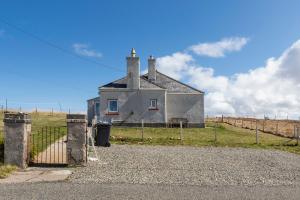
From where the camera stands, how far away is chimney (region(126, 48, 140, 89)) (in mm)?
39312

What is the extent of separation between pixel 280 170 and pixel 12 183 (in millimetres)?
8933

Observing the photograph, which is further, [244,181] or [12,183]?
[244,181]

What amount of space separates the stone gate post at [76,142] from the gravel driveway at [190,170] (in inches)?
19.0

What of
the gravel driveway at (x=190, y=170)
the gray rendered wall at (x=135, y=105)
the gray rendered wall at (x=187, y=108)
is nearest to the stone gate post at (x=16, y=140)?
the gravel driveway at (x=190, y=170)

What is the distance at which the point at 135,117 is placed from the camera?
131ft

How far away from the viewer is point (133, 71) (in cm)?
3938

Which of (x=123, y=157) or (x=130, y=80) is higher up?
(x=130, y=80)

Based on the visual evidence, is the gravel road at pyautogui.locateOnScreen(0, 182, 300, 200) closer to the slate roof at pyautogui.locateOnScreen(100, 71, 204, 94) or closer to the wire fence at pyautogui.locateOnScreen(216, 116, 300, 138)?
the wire fence at pyautogui.locateOnScreen(216, 116, 300, 138)

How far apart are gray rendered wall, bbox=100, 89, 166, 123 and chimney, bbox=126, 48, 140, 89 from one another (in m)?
0.64

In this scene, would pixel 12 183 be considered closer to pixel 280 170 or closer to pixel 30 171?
pixel 30 171

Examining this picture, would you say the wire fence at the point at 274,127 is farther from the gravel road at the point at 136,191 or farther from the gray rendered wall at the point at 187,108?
the gravel road at the point at 136,191

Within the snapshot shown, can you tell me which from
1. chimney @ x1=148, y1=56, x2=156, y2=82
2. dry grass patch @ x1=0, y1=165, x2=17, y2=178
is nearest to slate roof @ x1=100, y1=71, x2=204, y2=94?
chimney @ x1=148, y1=56, x2=156, y2=82

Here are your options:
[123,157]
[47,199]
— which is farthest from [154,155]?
[47,199]

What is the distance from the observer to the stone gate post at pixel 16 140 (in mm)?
14258
